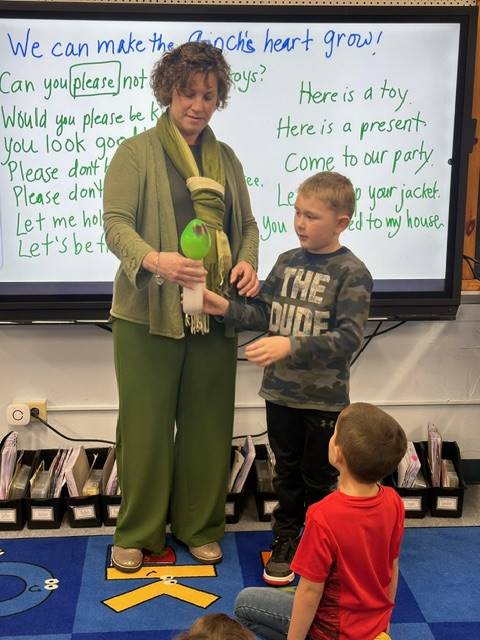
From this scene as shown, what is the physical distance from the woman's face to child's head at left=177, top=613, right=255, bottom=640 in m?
1.48

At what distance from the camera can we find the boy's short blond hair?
202 centimetres

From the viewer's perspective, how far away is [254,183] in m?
2.68

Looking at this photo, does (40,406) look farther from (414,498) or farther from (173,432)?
(414,498)

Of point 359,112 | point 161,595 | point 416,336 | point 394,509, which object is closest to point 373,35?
point 359,112

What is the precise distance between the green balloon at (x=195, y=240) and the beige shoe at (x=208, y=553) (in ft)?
3.21

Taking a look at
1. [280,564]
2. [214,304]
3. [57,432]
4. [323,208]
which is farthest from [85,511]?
[323,208]

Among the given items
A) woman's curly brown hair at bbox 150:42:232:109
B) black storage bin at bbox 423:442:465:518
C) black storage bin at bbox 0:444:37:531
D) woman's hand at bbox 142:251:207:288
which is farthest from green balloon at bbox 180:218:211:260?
black storage bin at bbox 423:442:465:518

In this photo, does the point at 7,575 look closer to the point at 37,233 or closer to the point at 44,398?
the point at 44,398

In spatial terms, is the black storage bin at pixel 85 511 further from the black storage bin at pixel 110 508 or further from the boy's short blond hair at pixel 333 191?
the boy's short blond hair at pixel 333 191

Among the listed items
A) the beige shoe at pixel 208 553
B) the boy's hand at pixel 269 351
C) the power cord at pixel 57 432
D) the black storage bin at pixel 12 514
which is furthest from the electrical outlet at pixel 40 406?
the boy's hand at pixel 269 351

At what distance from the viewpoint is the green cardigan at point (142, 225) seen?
2148 mm

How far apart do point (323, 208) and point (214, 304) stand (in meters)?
0.40

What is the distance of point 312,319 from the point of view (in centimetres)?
209

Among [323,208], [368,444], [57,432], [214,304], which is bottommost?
[57,432]
